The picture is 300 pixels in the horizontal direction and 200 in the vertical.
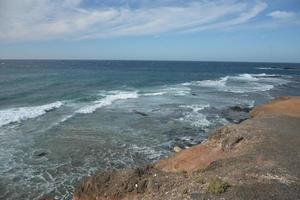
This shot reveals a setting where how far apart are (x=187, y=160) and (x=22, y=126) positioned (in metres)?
14.1

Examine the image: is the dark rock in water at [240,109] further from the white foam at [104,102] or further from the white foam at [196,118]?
the white foam at [104,102]

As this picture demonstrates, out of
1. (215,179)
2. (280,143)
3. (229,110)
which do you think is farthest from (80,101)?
(215,179)

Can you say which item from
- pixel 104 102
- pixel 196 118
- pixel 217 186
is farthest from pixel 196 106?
pixel 217 186

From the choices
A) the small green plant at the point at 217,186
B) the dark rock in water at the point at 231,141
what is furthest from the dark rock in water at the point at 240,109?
the small green plant at the point at 217,186

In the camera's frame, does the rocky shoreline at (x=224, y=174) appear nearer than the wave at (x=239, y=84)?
Yes

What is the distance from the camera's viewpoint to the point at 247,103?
37344mm

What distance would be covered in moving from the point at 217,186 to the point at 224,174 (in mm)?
1428

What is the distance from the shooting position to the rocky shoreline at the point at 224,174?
10.6 m

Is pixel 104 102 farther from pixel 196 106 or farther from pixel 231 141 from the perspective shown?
pixel 231 141

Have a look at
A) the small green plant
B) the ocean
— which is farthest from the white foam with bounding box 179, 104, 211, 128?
the small green plant

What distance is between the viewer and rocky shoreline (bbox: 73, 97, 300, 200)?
10570mm

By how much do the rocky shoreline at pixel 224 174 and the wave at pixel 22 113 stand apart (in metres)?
15.7

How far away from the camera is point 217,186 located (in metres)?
10.5

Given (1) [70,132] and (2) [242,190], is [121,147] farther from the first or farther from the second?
(2) [242,190]
